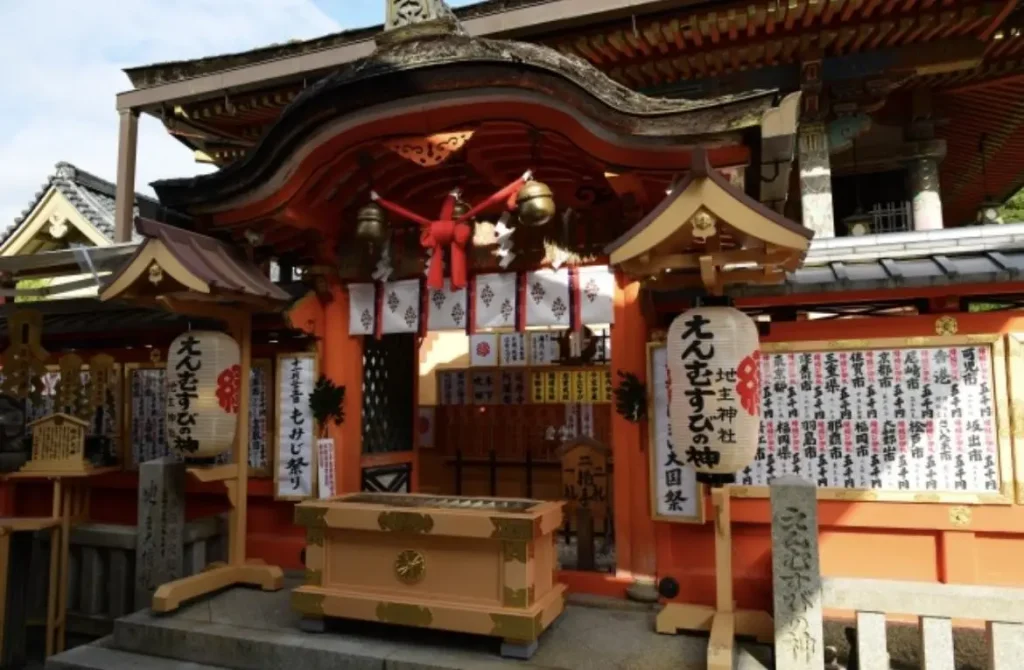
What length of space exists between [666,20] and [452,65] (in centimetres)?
409

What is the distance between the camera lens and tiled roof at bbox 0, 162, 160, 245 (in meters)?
18.2

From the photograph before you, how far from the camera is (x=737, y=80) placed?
30.9 ft

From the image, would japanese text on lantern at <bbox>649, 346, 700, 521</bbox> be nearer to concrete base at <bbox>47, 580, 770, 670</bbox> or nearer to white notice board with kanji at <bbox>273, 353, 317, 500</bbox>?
concrete base at <bbox>47, 580, 770, 670</bbox>

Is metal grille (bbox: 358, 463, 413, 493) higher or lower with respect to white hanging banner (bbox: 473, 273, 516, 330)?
lower

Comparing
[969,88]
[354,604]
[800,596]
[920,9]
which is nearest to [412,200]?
[354,604]

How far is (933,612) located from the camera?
492 cm

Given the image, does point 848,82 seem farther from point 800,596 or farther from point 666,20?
point 800,596

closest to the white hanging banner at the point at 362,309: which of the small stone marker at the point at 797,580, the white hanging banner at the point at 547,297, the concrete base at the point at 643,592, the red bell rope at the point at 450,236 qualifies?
the red bell rope at the point at 450,236

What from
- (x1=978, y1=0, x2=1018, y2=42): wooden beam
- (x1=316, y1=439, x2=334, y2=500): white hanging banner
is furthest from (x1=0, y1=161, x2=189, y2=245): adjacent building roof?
(x1=978, y1=0, x2=1018, y2=42): wooden beam

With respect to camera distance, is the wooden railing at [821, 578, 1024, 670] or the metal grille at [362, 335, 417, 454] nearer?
the wooden railing at [821, 578, 1024, 670]

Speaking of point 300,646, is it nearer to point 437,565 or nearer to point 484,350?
point 437,565

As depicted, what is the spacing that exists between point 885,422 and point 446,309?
183 inches

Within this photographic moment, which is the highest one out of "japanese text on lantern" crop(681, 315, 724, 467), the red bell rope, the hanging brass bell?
the hanging brass bell

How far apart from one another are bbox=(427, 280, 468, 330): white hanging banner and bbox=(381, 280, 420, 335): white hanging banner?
187mm
